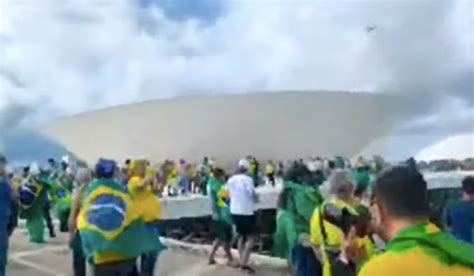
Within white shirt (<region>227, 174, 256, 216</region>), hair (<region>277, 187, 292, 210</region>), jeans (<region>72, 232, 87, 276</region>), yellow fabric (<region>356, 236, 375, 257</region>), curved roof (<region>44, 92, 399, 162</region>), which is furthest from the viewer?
curved roof (<region>44, 92, 399, 162</region>)

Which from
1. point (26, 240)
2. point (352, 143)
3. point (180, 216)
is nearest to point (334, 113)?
point (352, 143)

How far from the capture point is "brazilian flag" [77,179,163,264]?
6875 millimetres

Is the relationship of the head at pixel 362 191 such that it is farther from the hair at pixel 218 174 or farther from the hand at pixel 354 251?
the hair at pixel 218 174

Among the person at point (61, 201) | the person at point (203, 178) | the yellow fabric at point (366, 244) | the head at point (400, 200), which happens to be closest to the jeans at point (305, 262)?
the yellow fabric at point (366, 244)

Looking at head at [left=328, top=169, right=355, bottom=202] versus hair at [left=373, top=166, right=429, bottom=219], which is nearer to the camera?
hair at [left=373, top=166, right=429, bottom=219]

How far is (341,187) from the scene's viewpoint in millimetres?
5844

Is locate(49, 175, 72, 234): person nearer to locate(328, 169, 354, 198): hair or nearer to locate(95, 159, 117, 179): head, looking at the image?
locate(95, 159, 117, 179): head

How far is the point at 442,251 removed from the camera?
2822mm

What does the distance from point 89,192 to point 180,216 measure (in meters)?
14.6

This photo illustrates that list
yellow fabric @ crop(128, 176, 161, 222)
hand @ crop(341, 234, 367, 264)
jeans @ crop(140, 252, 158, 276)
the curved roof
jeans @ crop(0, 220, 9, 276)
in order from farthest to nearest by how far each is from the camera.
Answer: the curved roof, jeans @ crop(140, 252, 158, 276), jeans @ crop(0, 220, 9, 276), yellow fabric @ crop(128, 176, 161, 222), hand @ crop(341, 234, 367, 264)

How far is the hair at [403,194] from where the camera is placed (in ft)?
9.58

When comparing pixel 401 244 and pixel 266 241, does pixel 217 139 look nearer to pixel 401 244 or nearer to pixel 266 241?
pixel 266 241

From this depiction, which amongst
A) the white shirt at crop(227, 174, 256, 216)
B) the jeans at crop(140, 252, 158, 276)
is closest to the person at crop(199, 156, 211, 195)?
the white shirt at crop(227, 174, 256, 216)

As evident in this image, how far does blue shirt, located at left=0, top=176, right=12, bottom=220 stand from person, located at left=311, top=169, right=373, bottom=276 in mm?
3049
